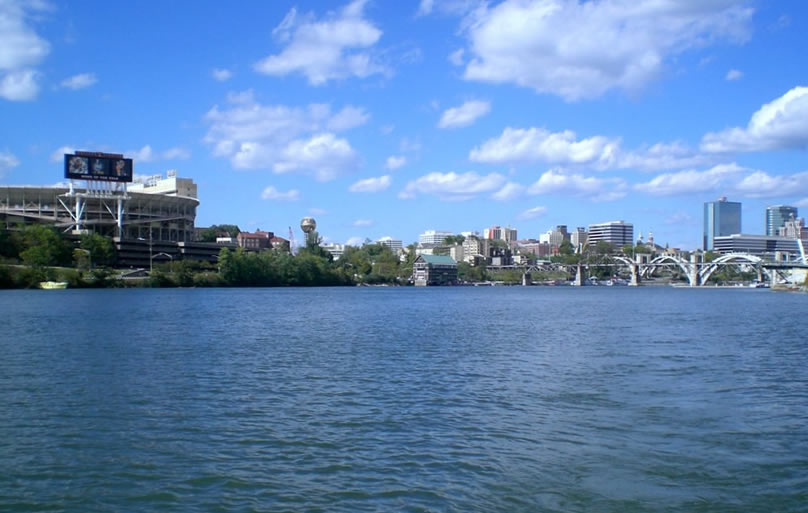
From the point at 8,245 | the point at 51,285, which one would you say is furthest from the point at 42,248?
the point at 51,285

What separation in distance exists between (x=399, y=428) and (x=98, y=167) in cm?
14205

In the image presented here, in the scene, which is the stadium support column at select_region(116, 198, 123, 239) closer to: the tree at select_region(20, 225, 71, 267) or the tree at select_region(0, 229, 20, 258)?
the tree at select_region(20, 225, 71, 267)

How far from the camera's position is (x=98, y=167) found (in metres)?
142

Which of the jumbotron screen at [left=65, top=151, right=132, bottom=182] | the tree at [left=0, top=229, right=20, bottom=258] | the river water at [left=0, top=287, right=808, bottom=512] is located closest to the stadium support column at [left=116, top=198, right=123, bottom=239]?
the jumbotron screen at [left=65, top=151, right=132, bottom=182]

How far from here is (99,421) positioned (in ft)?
51.7

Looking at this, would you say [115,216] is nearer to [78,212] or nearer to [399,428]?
[78,212]

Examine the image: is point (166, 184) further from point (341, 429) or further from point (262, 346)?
point (341, 429)

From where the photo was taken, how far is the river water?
1104 cm

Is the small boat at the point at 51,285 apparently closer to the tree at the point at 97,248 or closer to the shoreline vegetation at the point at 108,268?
the shoreline vegetation at the point at 108,268

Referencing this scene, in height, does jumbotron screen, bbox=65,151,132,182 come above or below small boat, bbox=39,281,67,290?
above

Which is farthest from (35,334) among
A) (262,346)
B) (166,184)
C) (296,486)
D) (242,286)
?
(166,184)

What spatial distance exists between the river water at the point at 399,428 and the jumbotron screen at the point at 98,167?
119148mm

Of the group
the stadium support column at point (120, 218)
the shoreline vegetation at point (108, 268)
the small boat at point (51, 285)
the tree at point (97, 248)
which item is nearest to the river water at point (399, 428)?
the small boat at point (51, 285)

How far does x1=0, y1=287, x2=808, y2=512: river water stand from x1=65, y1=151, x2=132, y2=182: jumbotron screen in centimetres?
11915
